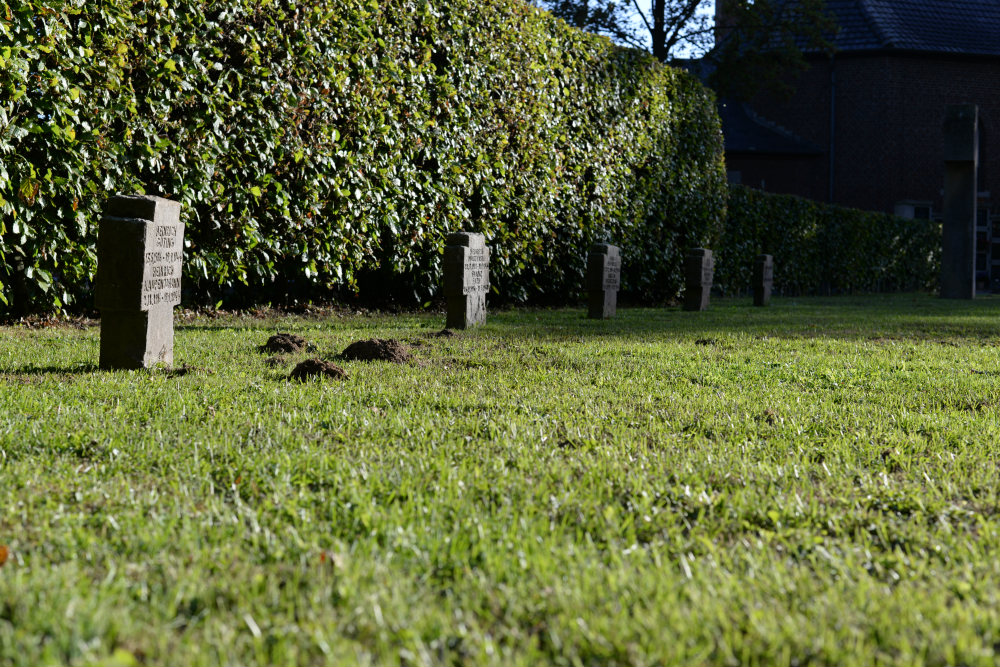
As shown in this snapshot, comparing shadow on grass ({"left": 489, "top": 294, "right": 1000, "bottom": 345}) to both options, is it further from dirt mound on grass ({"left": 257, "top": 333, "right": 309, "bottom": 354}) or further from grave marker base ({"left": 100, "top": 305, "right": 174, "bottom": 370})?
grave marker base ({"left": 100, "top": 305, "right": 174, "bottom": 370})

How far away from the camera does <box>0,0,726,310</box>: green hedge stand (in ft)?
23.6

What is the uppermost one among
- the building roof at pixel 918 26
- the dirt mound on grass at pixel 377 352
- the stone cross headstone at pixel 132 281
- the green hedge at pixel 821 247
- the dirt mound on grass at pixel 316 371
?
the building roof at pixel 918 26

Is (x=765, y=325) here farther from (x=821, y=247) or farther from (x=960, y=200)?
(x=821, y=247)

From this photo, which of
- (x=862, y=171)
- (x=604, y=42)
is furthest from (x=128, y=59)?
(x=862, y=171)

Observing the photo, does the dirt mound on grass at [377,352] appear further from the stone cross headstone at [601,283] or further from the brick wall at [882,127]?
the brick wall at [882,127]

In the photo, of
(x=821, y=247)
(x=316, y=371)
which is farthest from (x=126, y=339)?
(x=821, y=247)

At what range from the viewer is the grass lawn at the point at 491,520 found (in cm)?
181

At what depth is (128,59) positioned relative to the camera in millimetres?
7664

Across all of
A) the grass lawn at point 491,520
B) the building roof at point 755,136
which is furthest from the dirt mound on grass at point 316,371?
the building roof at point 755,136

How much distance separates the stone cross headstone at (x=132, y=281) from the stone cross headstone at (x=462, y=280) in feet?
11.7

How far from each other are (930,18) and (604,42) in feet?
82.6

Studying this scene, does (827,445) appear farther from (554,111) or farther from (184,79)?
(554,111)

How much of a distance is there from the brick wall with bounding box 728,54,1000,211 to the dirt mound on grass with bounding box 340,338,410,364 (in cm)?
2964

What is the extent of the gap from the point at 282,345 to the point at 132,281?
1.42m
